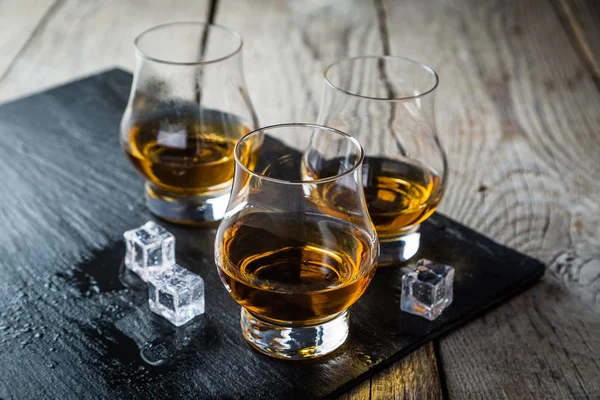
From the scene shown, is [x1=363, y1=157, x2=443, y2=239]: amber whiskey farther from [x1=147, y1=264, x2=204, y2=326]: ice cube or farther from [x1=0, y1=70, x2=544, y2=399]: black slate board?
[x1=147, y1=264, x2=204, y2=326]: ice cube

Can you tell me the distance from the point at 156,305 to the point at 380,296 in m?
0.25

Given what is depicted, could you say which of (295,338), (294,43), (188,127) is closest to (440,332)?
(295,338)

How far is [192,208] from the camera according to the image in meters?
1.16

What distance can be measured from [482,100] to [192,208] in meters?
0.73

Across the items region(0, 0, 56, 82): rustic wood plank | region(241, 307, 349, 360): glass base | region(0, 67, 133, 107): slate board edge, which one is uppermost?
region(241, 307, 349, 360): glass base

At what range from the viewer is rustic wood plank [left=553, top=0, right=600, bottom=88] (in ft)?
6.00

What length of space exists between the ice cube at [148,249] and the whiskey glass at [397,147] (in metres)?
0.23

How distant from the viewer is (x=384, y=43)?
1.91 metres

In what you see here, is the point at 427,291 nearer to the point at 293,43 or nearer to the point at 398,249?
the point at 398,249

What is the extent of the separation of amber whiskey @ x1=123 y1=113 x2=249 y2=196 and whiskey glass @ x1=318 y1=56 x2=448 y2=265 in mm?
135

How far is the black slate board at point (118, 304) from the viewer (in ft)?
2.89

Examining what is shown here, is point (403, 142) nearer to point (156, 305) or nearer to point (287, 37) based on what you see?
point (156, 305)

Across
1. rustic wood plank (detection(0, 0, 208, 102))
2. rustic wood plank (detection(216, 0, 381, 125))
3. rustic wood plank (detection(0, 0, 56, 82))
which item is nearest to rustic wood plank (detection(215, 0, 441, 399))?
rustic wood plank (detection(216, 0, 381, 125))

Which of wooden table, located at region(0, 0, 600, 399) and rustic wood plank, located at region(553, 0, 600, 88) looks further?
rustic wood plank, located at region(553, 0, 600, 88)
